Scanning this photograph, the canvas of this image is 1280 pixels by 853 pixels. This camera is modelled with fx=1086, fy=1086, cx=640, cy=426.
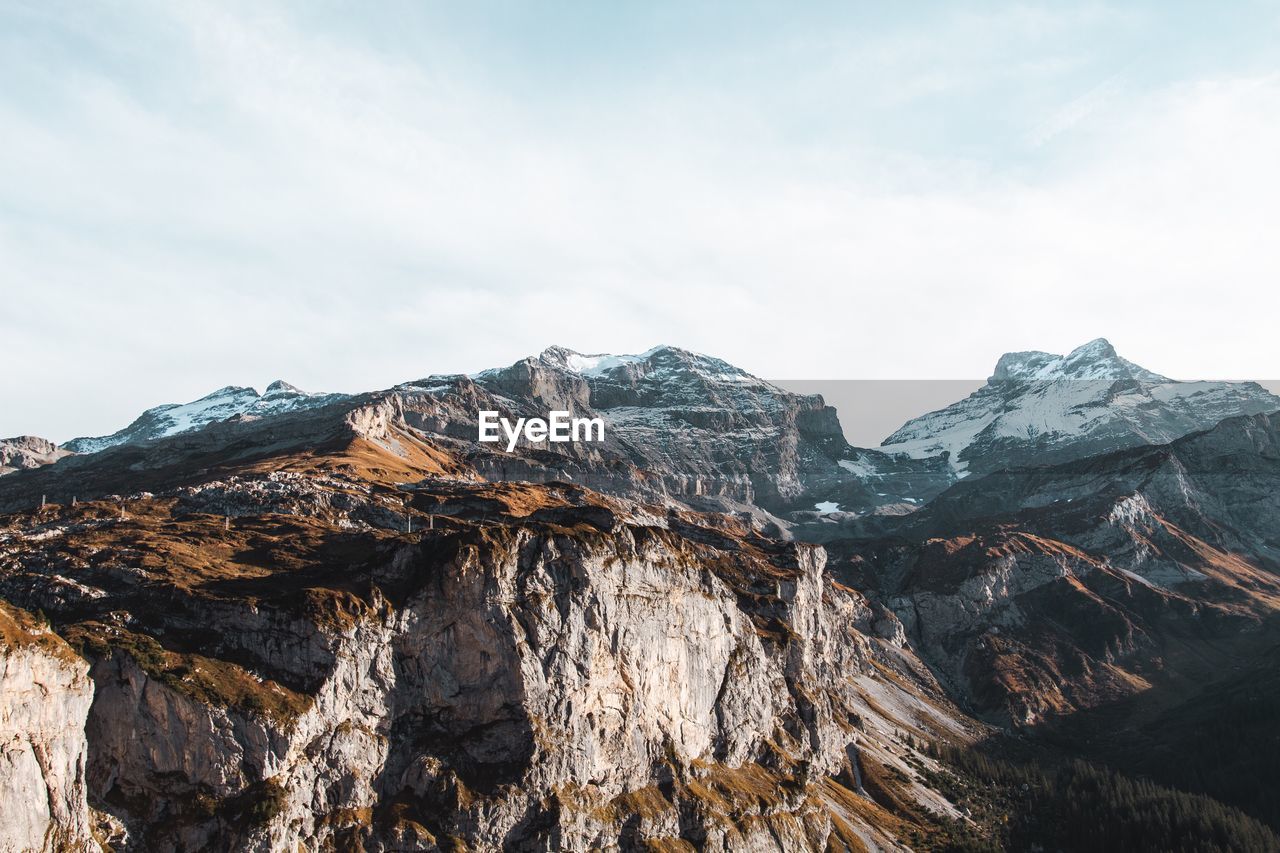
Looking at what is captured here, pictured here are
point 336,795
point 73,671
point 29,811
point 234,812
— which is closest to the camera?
point 29,811

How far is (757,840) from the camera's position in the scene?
188m

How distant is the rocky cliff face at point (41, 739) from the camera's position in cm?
10100

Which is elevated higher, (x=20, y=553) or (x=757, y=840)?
(x=20, y=553)

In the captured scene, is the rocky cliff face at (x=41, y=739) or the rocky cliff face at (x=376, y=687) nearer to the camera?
the rocky cliff face at (x=41, y=739)

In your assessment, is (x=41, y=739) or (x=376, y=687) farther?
(x=376, y=687)

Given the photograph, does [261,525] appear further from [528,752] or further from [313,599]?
[528,752]

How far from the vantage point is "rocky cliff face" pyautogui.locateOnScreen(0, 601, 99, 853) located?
101000 millimetres

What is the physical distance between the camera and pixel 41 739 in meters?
106

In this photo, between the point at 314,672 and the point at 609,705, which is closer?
the point at 314,672

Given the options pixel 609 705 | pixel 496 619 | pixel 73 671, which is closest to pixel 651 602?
pixel 609 705

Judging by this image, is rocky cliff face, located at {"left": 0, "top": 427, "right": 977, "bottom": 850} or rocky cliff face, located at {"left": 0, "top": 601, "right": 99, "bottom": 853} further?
rocky cliff face, located at {"left": 0, "top": 427, "right": 977, "bottom": 850}

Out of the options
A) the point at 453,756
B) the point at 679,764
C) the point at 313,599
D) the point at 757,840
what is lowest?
the point at 757,840

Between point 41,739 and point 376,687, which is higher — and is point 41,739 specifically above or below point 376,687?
above

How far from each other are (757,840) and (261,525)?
10340 centimetres
